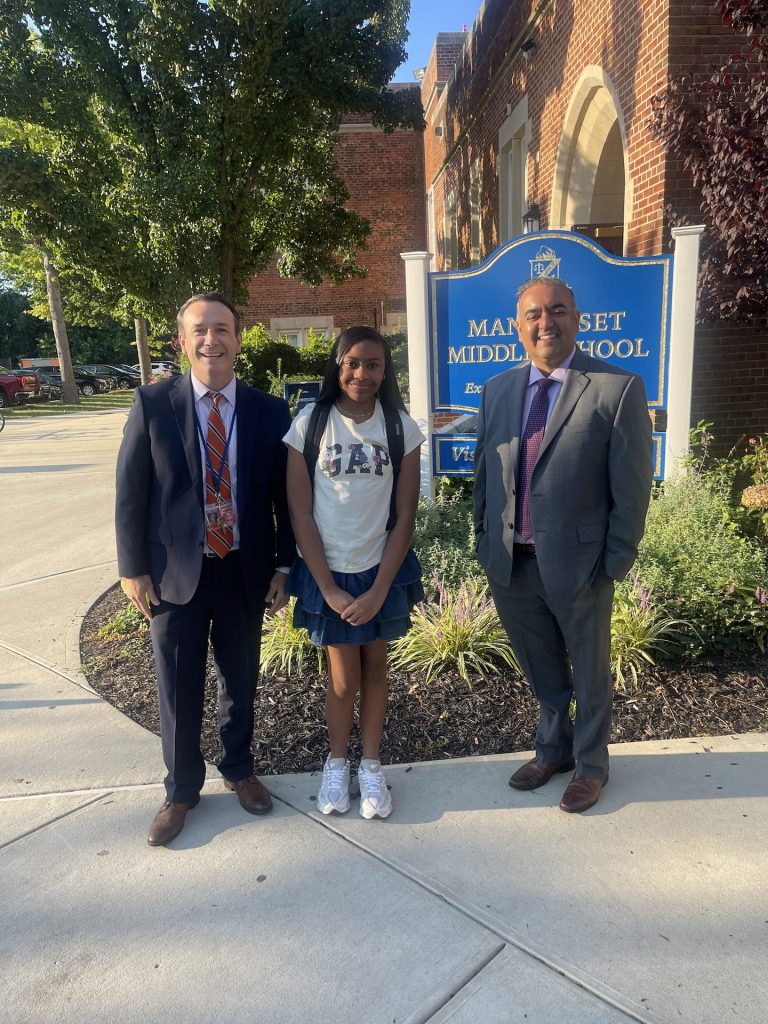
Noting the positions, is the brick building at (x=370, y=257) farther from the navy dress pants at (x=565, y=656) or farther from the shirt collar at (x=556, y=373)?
the navy dress pants at (x=565, y=656)

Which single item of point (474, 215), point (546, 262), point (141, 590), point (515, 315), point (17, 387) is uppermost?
point (474, 215)

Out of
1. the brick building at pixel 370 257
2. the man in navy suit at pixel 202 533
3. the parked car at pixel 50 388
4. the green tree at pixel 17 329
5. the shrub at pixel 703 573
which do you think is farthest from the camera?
the green tree at pixel 17 329

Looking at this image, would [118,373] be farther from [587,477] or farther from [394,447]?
[587,477]

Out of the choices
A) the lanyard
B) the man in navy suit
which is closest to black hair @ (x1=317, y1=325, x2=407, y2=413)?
the man in navy suit

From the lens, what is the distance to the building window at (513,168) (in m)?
9.91

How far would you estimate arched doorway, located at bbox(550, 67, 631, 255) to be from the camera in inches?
297

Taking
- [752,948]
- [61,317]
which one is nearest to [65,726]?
[752,948]

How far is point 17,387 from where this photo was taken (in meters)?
28.8

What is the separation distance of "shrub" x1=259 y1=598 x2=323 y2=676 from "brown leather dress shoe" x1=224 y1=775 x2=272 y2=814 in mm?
952

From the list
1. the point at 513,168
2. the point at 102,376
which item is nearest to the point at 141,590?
the point at 513,168

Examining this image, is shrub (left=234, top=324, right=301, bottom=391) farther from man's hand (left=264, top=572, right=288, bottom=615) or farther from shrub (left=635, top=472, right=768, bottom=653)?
man's hand (left=264, top=572, right=288, bottom=615)

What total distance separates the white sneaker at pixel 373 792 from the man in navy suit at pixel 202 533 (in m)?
0.36

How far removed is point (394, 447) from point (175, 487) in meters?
0.75

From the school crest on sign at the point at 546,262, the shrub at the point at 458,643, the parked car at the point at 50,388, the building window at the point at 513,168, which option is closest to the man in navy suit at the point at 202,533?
the shrub at the point at 458,643
